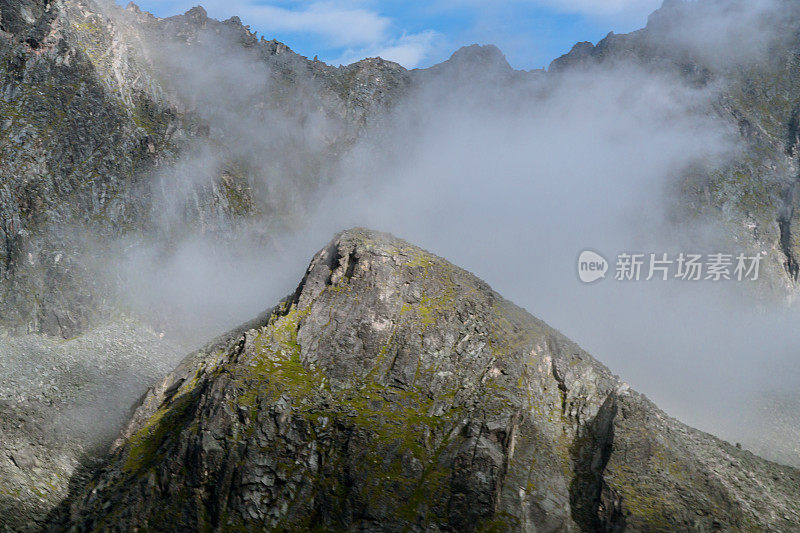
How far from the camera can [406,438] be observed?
8119 centimetres

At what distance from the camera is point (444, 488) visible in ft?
246

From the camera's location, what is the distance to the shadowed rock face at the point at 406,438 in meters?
74.3

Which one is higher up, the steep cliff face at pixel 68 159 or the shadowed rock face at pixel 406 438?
the steep cliff face at pixel 68 159

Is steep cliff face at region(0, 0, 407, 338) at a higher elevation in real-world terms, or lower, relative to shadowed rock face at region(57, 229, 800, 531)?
higher

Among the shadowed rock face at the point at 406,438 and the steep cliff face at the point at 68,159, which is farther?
the steep cliff face at the point at 68,159

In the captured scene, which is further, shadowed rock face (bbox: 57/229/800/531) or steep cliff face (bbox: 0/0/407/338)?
steep cliff face (bbox: 0/0/407/338)

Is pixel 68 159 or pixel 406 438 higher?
pixel 68 159

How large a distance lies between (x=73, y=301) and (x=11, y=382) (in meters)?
39.2

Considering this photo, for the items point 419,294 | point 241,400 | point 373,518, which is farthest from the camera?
point 419,294

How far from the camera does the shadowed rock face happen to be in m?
74.3

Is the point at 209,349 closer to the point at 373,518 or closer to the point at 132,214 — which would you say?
the point at 373,518

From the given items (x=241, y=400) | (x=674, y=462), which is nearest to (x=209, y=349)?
(x=241, y=400)

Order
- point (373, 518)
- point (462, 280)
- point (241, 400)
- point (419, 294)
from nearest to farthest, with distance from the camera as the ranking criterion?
point (373, 518) < point (241, 400) < point (419, 294) < point (462, 280)

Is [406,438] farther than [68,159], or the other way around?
[68,159]
